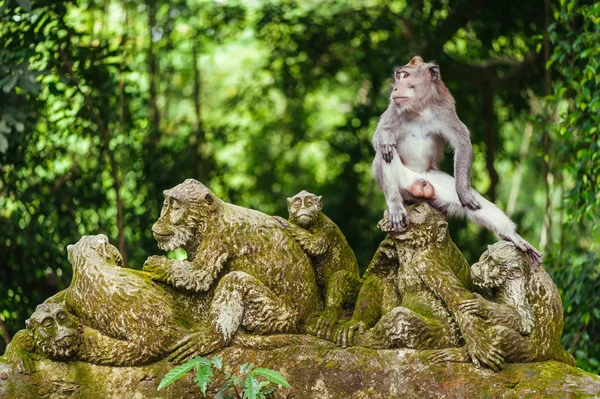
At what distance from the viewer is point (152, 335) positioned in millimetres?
4895

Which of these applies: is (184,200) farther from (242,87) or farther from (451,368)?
(242,87)

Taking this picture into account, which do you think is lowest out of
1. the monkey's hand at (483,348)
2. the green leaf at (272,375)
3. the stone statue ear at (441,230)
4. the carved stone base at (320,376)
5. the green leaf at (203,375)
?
the carved stone base at (320,376)

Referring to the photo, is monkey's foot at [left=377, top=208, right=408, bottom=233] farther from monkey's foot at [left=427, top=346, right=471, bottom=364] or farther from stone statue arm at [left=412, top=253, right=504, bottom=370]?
monkey's foot at [left=427, top=346, right=471, bottom=364]

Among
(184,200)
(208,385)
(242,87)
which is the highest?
(184,200)

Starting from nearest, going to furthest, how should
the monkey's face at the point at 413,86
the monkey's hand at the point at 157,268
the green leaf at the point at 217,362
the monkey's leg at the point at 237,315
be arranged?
1. the green leaf at the point at 217,362
2. the monkey's leg at the point at 237,315
3. the monkey's hand at the point at 157,268
4. the monkey's face at the point at 413,86

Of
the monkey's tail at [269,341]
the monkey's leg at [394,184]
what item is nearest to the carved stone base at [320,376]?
the monkey's tail at [269,341]

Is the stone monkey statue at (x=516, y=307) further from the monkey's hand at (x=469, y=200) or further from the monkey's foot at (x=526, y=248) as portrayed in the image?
the monkey's hand at (x=469, y=200)

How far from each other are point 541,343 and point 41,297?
20.9ft

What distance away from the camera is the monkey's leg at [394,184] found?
530 centimetres

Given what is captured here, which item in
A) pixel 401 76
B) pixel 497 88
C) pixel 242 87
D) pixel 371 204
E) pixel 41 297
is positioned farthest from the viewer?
pixel 242 87

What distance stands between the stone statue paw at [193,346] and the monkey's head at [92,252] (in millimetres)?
720

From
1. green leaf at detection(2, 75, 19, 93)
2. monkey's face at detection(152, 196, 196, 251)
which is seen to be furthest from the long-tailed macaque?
green leaf at detection(2, 75, 19, 93)

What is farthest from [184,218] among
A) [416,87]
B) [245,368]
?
[416,87]

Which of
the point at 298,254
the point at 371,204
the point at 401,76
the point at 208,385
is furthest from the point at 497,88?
the point at 208,385
